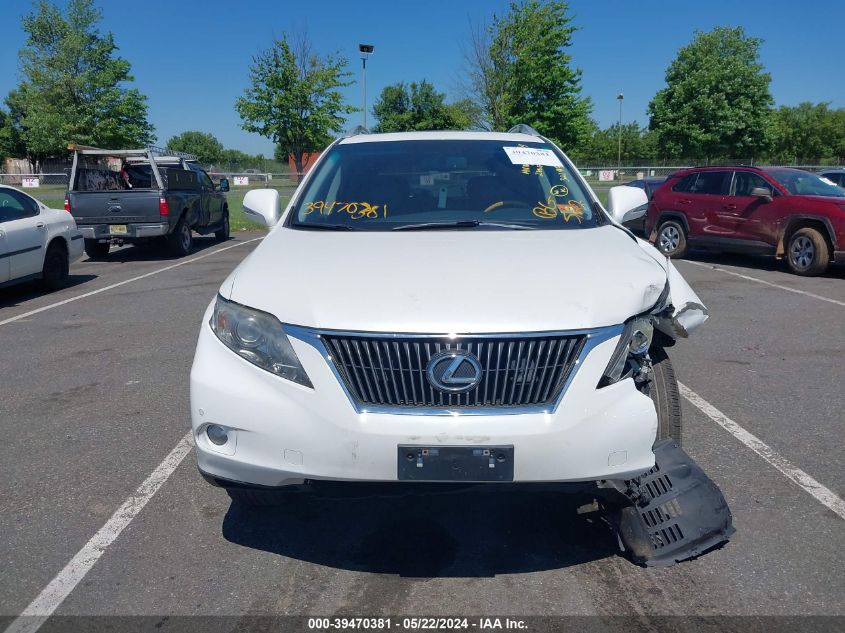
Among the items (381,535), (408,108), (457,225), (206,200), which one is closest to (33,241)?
(206,200)

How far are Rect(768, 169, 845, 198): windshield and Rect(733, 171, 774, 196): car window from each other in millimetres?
202

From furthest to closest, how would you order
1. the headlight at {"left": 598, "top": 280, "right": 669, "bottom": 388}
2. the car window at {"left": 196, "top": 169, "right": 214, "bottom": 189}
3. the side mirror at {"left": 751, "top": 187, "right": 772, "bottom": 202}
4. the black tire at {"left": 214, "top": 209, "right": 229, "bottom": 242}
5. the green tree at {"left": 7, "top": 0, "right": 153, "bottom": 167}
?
1. the green tree at {"left": 7, "top": 0, "right": 153, "bottom": 167}
2. the black tire at {"left": 214, "top": 209, "right": 229, "bottom": 242}
3. the car window at {"left": 196, "top": 169, "right": 214, "bottom": 189}
4. the side mirror at {"left": 751, "top": 187, "right": 772, "bottom": 202}
5. the headlight at {"left": 598, "top": 280, "right": 669, "bottom": 388}

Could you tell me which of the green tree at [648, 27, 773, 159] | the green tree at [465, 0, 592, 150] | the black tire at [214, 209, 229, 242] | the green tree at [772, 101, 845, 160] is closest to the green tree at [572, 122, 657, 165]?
the green tree at [772, 101, 845, 160]

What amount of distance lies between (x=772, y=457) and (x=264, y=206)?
10.7 ft

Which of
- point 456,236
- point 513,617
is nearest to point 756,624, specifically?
point 513,617

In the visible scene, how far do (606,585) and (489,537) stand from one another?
1.89 feet

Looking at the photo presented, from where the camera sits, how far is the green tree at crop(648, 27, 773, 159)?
145 feet

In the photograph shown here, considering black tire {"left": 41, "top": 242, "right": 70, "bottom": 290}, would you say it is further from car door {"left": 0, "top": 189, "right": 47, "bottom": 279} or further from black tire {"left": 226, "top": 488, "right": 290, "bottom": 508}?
black tire {"left": 226, "top": 488, "right": 290, "bottom": 508}

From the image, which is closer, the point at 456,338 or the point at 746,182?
the point at 456,338

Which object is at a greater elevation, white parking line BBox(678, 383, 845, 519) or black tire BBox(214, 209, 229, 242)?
white parking line BBox(678, 383, 845, 519)

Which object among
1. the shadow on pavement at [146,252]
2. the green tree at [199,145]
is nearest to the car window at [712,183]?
the shadow on pavement at [146,252]

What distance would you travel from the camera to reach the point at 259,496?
3012 millimetres

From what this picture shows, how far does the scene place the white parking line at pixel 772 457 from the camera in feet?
11.7

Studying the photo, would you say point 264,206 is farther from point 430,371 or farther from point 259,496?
point 430,371
